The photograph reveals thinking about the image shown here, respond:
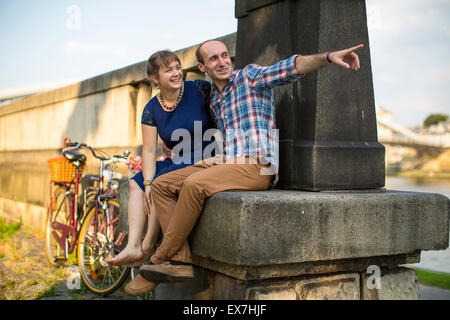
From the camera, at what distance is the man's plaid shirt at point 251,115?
9.60 feet

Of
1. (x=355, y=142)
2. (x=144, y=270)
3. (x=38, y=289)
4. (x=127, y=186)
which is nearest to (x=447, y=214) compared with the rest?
(x=355, y=142)

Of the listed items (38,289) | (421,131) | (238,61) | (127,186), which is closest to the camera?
(238,61)

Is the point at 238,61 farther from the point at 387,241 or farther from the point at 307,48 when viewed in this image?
the point at 387,241

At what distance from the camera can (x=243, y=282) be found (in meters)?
2.69

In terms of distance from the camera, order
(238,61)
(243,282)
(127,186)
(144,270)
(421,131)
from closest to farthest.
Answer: (243,282)
(144,270)
(238,61)
(127,186)
(421,131)

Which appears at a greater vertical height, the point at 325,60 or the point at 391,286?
the point at 325,60

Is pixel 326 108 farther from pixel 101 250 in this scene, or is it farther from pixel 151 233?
pixel 101 250

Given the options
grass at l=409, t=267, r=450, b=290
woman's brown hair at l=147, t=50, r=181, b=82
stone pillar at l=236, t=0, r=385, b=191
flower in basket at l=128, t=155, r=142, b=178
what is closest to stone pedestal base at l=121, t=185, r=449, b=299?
stone pillar at l=236, t=0, r=385, b=191

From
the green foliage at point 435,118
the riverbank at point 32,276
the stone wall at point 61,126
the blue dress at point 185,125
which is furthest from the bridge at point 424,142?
the blue dress at point 185,125

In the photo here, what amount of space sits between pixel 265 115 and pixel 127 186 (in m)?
1.48

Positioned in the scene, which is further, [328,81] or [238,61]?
[238,61]

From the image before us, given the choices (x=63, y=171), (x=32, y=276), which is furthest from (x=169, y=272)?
(x=63, y=171)

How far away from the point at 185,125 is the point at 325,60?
1.14 meters

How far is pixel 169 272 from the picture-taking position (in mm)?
2850
